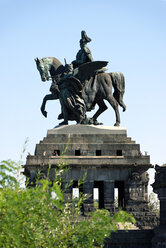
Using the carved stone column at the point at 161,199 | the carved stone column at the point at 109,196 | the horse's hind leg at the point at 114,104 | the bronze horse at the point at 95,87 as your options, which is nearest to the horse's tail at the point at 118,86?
the bronze horse at the point at 95,87

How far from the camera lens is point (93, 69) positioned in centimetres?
4853

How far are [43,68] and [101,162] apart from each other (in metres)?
10.2

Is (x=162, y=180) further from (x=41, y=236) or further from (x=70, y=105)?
(x=70, y=105)

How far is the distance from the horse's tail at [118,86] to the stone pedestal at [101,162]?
372cm

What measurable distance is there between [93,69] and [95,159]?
8.78 meters

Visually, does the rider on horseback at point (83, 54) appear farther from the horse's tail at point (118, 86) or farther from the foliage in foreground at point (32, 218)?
the foliage in foreground at point (32, 218)

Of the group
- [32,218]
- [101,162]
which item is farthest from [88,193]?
[32,218]

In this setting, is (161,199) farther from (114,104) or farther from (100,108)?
(100,108)

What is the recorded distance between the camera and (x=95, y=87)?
4856 centimetres

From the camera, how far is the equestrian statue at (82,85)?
4784 centimetres

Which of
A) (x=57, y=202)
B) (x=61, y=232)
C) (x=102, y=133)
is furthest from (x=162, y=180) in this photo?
(x=102, y=133)

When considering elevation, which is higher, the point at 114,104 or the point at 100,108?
the point at 114,104

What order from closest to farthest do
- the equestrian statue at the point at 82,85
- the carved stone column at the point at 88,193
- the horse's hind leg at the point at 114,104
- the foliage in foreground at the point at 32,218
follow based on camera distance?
the foliage in foreground at the point at 32,218 → the carved stone column at the point at 88,193 → the equestrian statue at the point at 82,85 → the horse's hind leg at the point at 114,104

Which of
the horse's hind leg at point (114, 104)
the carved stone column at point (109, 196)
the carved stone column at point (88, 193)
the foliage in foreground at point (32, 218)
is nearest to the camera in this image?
Answer: the foliage in foreground at point (32, 218)
